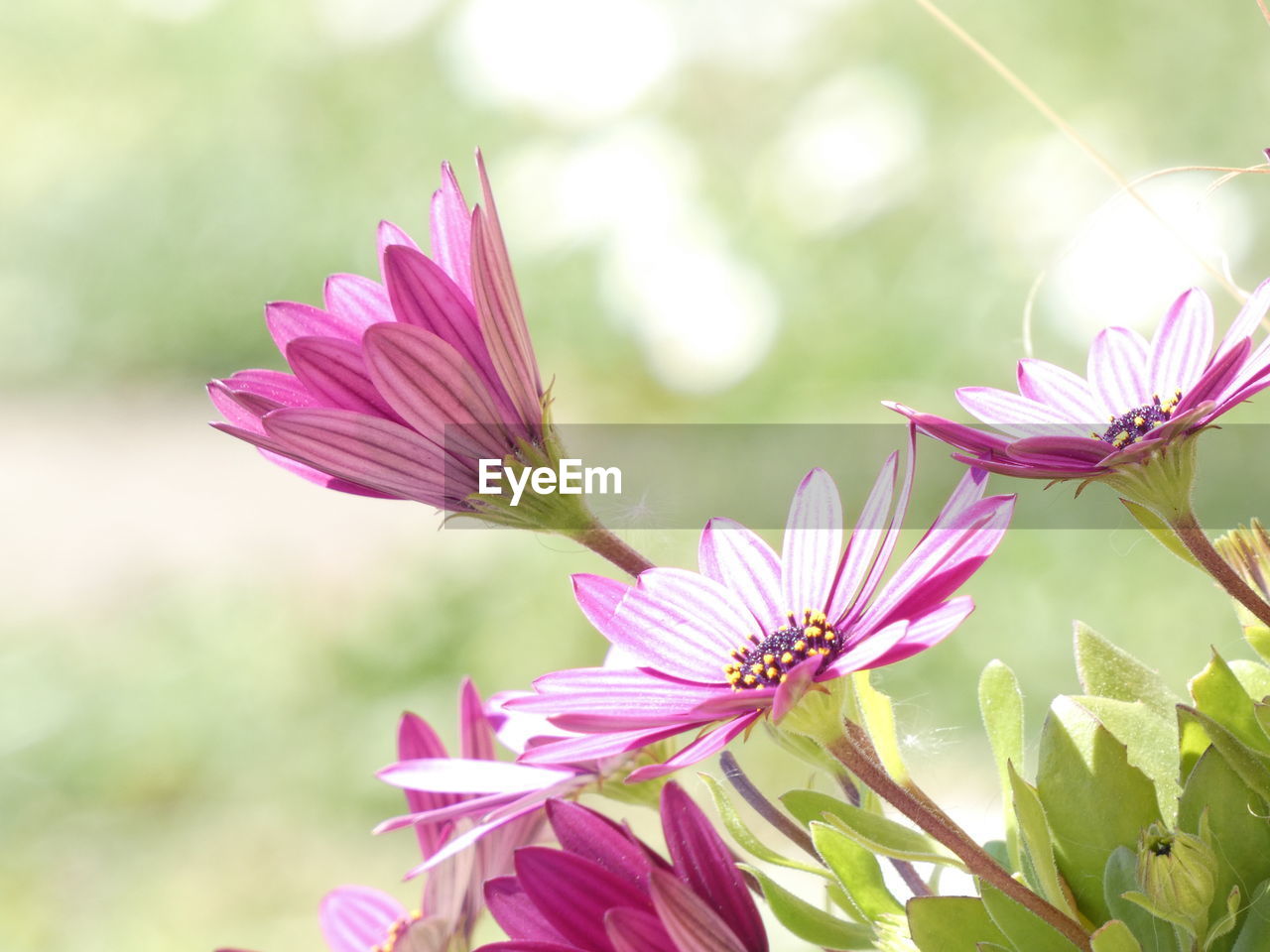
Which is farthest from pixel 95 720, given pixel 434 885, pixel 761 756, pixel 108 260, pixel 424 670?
pixel 434 885

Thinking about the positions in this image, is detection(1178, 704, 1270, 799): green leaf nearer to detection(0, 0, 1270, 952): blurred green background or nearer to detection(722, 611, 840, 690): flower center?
detection(722, 611, 840, 690): flower center

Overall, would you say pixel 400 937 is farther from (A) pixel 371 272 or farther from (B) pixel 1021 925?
(A) pixel 371 272

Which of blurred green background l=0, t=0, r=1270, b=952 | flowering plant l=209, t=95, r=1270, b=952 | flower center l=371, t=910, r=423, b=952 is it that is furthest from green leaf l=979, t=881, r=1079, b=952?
blurred green background l=0, t=0, r=1270, b=952

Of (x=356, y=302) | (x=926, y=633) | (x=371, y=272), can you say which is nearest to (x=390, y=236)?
(x=356, y=302)

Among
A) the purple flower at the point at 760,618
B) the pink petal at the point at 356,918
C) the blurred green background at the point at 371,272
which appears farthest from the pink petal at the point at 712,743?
the blurred green background at the point at 371,272

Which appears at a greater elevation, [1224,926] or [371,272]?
[371,272]

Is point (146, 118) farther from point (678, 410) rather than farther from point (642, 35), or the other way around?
point (678, 410)
